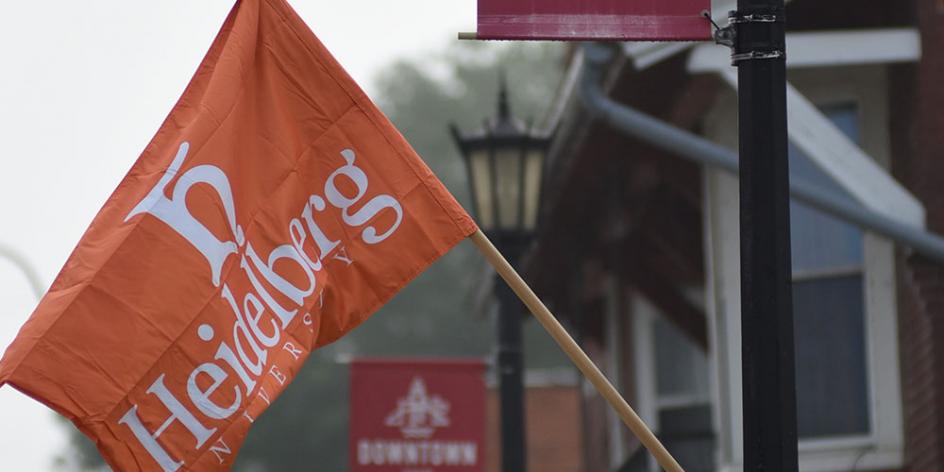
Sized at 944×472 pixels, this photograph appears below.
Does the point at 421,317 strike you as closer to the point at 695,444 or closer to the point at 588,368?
the point at 695,444

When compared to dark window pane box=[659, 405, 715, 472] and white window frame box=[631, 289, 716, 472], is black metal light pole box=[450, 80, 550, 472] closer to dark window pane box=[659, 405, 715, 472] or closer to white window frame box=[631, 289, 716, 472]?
dark window pane box=[659, 405, 715, 472]

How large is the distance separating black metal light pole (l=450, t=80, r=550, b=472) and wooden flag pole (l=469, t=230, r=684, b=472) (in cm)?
510

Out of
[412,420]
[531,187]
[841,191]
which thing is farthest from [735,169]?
[412,420]

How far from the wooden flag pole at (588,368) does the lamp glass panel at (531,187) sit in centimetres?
513

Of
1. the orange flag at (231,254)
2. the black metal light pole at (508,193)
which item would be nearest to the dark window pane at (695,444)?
the black metal light pole at (508,193)

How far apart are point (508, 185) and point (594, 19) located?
17.0 feet

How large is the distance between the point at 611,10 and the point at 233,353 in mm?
1794

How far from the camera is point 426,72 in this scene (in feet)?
249

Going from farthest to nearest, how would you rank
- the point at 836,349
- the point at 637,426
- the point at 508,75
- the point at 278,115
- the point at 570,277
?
the point at 508,75 < the point at 570,277 < the point at 836,349 < the point at 278,115 < the point at 637,426

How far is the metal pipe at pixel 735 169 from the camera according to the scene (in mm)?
10391

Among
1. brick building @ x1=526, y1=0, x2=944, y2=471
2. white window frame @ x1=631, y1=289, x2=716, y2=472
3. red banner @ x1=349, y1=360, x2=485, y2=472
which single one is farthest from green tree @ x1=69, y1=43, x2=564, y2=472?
brick building @ x1=526, y1=0, x2=944, y2=471

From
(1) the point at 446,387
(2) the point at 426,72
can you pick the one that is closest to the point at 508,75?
(2) the point at 426,72

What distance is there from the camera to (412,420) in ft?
45.0

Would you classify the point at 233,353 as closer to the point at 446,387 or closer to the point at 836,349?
the point at 836,349
